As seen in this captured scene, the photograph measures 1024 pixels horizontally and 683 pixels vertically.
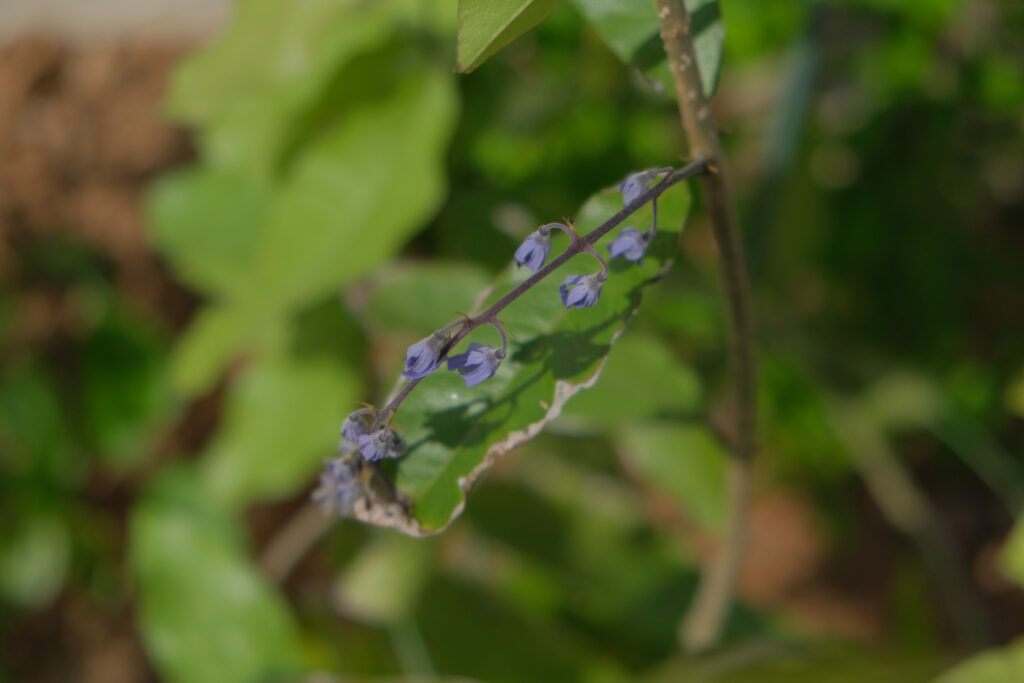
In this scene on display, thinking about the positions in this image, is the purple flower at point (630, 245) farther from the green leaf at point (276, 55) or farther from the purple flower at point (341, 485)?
the green leaf at point (276, 55)

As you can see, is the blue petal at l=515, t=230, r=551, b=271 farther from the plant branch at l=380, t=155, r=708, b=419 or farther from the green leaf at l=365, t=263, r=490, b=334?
the green leaf at l=365, t=263, r=490, b=334

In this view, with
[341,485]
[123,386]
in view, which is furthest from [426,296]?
→ [123,386]

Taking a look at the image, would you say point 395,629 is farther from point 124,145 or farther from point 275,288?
point 124,145

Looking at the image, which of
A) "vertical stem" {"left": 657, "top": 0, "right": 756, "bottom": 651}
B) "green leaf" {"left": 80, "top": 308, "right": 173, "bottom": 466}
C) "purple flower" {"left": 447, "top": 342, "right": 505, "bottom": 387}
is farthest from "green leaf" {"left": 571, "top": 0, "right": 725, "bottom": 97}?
"green leaf" {"left": 80, "top": 308, "right": 173, "bottom": 466}

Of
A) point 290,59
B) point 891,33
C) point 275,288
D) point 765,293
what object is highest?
point 290,59

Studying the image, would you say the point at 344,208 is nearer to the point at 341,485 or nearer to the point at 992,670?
the point at 341,485

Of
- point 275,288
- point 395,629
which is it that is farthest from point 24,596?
point 275,288
